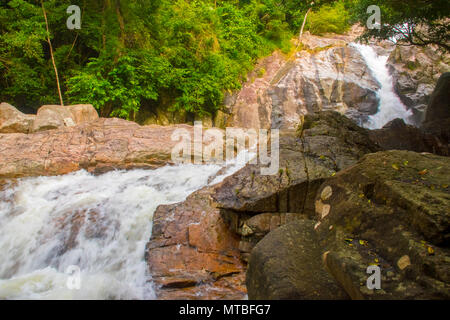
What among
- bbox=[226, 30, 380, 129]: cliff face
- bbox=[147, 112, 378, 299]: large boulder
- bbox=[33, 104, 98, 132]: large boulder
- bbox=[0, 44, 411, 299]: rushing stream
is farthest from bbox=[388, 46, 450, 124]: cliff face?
bbox=[33, 104, 98, 132]: large boulder

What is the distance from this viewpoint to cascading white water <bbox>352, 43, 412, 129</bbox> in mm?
14508

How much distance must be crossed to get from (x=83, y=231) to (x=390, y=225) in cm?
553

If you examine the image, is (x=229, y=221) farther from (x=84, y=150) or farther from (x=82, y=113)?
(x=82, y=113)

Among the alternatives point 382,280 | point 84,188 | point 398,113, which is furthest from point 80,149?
point 398,113

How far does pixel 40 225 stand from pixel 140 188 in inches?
91.9

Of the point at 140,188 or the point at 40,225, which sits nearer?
the point at 40,225

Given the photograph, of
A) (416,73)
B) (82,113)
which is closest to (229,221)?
(82,113)

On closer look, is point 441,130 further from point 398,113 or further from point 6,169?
point 6,169

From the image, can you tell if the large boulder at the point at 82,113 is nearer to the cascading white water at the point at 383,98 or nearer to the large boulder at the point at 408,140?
the large boulder at the point at 408,140

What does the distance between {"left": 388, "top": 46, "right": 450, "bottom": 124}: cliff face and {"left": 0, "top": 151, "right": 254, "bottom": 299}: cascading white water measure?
13442mm

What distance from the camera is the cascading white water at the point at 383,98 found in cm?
1451

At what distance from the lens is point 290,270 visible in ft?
9.07

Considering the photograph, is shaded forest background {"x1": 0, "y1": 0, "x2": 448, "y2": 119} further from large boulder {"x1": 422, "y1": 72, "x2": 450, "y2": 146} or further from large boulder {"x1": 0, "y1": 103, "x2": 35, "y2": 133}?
large boulder {"x1": 422, "y1": 72, "x2": 450, "y2": 146}

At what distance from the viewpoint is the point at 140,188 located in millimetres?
7070
